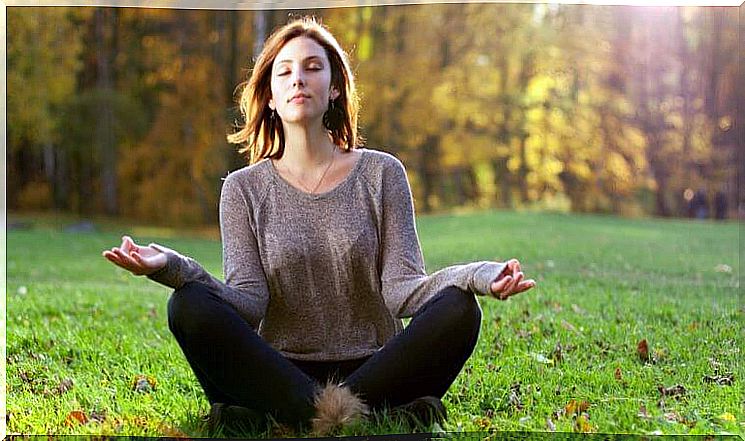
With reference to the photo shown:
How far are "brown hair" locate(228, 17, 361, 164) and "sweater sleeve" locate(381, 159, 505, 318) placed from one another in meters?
0.18

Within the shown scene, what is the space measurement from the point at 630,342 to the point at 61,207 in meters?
4.69

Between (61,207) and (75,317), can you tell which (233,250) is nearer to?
(75,317)

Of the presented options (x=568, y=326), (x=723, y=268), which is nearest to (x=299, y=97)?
(x=568, y=326)

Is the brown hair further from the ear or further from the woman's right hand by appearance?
the woman's right hand

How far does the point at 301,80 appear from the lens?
2.16 metres

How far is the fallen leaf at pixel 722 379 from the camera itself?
102 inches

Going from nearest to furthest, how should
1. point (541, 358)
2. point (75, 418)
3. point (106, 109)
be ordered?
point (75, 418) → point (541, 358) → point (106, 109)

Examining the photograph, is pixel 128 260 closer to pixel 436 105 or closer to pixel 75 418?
pixel 75 418

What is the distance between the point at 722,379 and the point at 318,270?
1.24 metres

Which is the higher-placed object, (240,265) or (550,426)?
(240,265)

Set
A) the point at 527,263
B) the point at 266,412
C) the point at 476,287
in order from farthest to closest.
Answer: the point at 527,263, the point at 266,412, the point at 476,287

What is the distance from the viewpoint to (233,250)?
216 centimetres

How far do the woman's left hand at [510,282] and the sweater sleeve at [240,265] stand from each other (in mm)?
569

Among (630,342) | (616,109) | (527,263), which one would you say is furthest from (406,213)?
(616,109)
